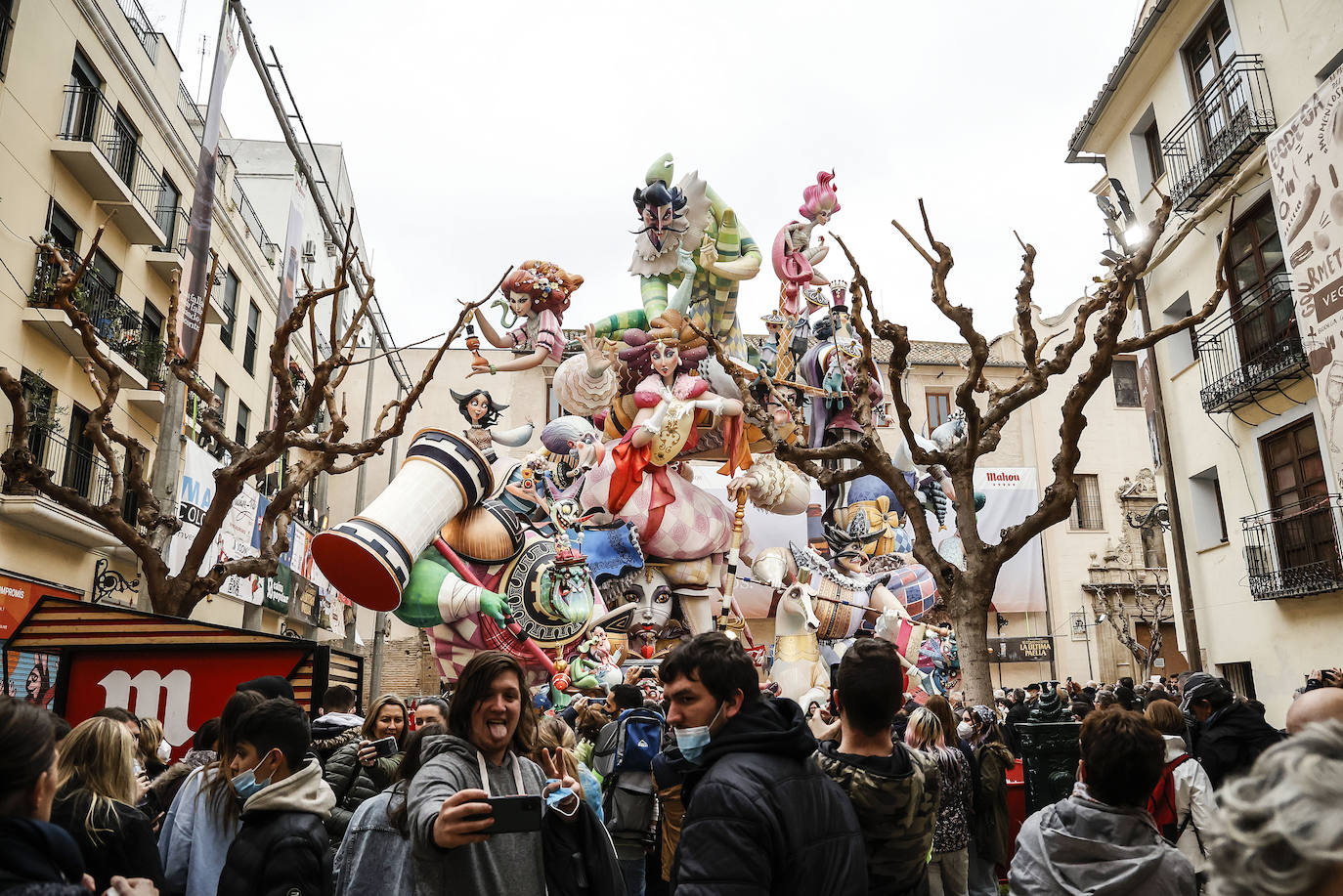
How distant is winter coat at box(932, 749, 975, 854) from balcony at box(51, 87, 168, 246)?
15.7m

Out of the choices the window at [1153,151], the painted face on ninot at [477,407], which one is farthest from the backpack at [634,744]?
the window at [1153,151]

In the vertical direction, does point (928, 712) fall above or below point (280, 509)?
below

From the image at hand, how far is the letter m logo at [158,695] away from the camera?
6.96m

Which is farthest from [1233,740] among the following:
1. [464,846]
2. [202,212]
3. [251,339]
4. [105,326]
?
[251,339]

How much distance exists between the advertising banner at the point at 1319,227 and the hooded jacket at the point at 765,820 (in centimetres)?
1087

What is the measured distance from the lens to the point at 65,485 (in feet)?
50.5

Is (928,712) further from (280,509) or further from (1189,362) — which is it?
(1189,362)

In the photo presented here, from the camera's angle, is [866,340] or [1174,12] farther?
[1174,12]

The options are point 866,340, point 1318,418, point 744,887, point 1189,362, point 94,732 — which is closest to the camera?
point 744,887

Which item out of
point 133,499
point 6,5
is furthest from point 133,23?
point 133,499

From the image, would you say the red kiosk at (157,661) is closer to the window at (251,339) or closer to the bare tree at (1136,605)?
the window at (251,339)

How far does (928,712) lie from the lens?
16.0 feet

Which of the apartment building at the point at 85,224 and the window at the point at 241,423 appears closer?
the apartment building at the point at 85,224

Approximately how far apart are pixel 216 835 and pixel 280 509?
8473mm
